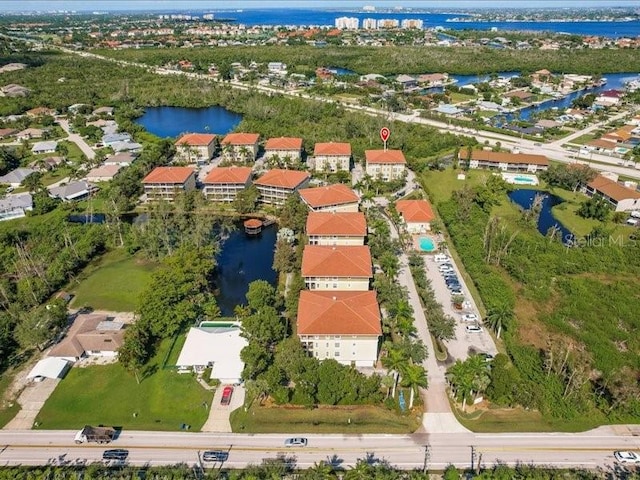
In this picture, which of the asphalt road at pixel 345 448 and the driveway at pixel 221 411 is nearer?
the asphalt road at pixel 345 448

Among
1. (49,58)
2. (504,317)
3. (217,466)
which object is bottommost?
(217,466)

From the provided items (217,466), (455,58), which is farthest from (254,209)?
(455,58)

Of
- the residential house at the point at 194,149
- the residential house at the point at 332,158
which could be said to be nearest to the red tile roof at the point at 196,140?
the residential house at the point at 194,149

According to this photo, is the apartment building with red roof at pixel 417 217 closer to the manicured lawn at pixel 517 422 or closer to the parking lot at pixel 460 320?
the parking lot at pixel 460 320

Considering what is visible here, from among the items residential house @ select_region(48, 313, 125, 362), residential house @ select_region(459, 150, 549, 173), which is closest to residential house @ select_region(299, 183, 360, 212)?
residential house @ select_region(48, 313, 125, 362)

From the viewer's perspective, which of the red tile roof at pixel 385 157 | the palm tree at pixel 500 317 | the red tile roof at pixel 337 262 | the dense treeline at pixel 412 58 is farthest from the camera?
the dense treeline at pixel 412 58

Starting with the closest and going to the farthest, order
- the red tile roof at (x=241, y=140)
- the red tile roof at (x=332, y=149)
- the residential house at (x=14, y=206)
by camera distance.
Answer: the residential house at (x=14, y=206), the red tile roof at (x=332, y=149), the red tile roof at (x=241, y=140)

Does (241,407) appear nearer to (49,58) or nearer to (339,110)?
(339,110)

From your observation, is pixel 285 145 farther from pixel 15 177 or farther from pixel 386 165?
pixel 15 177
